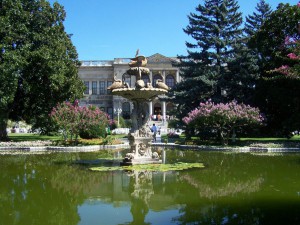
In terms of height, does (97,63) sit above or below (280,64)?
above

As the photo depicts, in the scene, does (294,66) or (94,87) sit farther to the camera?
(94,87)

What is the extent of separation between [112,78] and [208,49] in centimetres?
3787

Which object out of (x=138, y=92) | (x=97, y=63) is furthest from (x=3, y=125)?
(x=97, y=63)

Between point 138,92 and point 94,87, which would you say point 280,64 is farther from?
point 94,87

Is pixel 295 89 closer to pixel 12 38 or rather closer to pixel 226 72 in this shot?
pixel 226 72

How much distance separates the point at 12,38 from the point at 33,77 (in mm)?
2754

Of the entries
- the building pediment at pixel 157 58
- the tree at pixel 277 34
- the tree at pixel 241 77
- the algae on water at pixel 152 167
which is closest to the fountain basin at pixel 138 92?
the algae on water at pixel 152 167

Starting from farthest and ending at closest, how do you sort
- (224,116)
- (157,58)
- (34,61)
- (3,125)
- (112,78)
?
1. (112,78)
2. (157,58)
3. (3,125)
4. (34,61)
5. (224,116)

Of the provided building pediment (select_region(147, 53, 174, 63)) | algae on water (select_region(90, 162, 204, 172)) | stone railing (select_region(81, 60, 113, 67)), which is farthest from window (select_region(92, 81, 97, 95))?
algae on water (select_region(90, 162, 204, 172))

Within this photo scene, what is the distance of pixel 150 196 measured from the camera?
735cm

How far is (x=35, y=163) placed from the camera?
13078mm

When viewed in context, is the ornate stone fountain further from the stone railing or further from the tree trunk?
the stone railing

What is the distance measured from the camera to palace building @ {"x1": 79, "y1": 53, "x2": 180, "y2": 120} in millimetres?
60312

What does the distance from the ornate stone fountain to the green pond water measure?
1.76 metres
